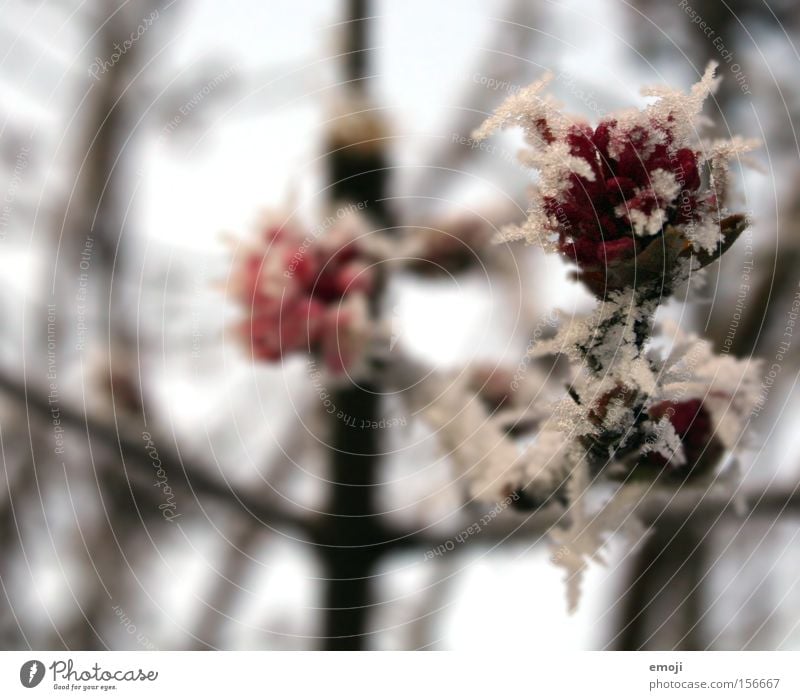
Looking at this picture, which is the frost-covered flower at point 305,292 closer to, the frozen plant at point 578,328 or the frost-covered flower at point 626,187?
the frozen plant at point 578,328

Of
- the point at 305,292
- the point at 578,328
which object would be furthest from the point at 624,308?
the point at 305,292

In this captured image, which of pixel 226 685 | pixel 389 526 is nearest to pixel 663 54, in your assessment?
pixel 389 526

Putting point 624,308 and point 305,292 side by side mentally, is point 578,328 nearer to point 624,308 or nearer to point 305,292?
point 624,308

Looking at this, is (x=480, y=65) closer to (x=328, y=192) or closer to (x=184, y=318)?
(x=328, y=192)

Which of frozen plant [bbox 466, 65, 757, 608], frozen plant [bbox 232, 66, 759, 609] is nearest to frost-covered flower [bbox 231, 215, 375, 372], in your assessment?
frozen plant [bbox 232, 66, 759, 609]

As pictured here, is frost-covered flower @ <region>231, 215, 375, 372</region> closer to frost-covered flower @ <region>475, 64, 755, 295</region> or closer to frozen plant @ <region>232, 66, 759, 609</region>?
frozen plant @ <region>232, 66, 759, 609</region>
